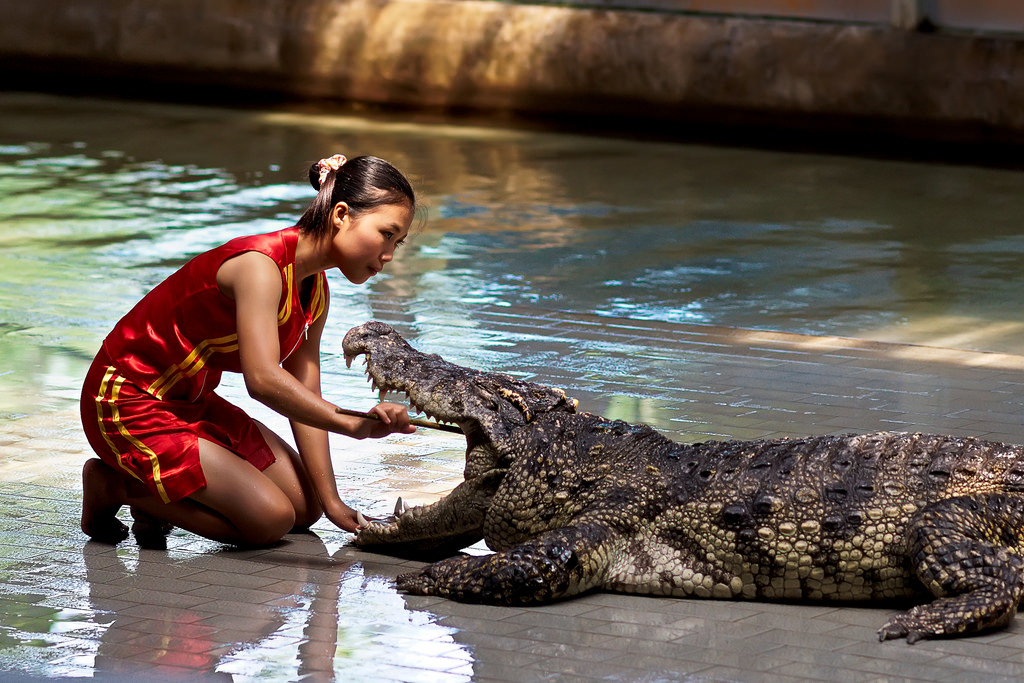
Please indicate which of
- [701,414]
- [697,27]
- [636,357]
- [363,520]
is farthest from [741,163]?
[363,520]

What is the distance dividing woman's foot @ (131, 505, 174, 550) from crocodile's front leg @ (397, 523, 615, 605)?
32.7 inches

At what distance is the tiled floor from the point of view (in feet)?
12.2

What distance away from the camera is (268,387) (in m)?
4.32

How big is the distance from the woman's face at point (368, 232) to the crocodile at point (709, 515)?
1.12ft

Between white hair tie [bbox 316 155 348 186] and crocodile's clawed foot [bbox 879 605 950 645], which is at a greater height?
white hair tie [bbox 316 155 348 186]

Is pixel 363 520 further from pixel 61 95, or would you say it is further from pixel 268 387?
pixel 61 95

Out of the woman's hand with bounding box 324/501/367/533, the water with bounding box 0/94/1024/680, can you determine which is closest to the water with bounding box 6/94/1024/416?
the water with bounding box 0/94/1024/680

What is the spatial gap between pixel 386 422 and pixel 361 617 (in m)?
0.50

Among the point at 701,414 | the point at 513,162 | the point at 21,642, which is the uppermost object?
the point at 513,162

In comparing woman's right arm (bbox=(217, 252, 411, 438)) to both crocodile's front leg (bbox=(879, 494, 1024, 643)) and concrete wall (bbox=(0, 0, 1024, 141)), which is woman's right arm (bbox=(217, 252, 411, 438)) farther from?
concrete wall (bbox=(0, 0, 1024, 141))

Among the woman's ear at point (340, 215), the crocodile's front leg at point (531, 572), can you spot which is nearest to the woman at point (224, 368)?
the woman's ear at point (340, 215)

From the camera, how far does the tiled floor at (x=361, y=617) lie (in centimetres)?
372

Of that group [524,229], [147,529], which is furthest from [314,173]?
[524,229]

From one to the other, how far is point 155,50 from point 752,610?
46.9 feet
